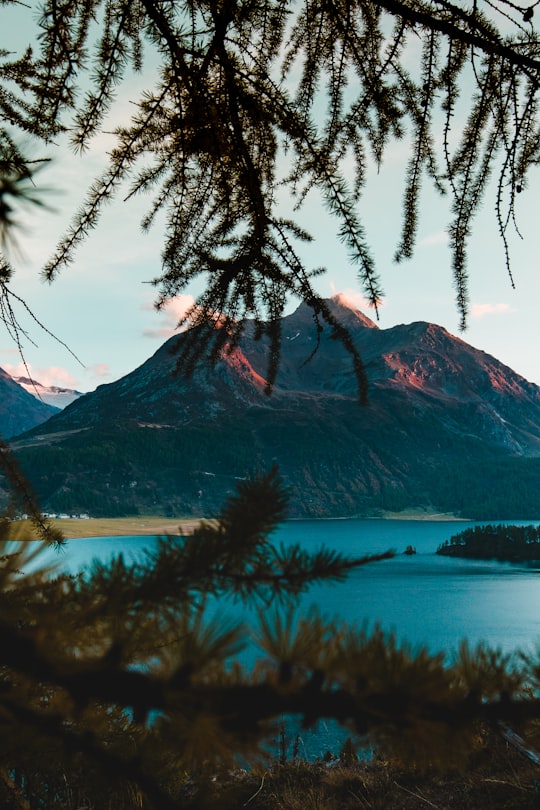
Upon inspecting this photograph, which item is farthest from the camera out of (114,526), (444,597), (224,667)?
(114,526)

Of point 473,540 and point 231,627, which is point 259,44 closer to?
point 231,627

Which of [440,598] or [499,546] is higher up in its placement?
[499,546]

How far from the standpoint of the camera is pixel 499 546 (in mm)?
105625

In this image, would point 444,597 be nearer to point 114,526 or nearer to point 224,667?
point 224,667

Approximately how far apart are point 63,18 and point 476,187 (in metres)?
1.68

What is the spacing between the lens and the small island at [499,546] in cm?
10219

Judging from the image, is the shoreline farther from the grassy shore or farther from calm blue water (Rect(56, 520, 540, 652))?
calm blue water (Rect(56, 520, 540, 652))

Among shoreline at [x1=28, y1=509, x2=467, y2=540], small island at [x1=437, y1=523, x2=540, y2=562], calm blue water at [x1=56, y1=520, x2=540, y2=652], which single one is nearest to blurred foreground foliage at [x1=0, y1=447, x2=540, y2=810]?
calm blue water at [x1=56, y1=520, x2=540, y2=652]

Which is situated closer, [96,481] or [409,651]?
[409,651]

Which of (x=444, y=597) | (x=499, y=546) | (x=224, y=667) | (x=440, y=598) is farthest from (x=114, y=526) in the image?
(x=224, y=667)

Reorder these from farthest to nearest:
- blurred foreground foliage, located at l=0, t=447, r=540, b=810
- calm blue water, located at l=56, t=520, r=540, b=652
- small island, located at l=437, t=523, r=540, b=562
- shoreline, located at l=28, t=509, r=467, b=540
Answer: shoreline, located at l=28, t=509, r=467, b=540 → small island, located at l=437, t=523, r=540, b=562 → calm blue water, located at l=56, t=520, r=540, b=652 → blurred foreground foliage, located at l=0, t=447, r=540, b=810

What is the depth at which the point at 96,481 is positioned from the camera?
584ft

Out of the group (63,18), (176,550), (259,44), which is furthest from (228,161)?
(176,550)

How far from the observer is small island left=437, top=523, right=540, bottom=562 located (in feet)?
335
